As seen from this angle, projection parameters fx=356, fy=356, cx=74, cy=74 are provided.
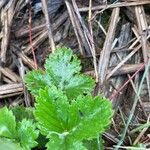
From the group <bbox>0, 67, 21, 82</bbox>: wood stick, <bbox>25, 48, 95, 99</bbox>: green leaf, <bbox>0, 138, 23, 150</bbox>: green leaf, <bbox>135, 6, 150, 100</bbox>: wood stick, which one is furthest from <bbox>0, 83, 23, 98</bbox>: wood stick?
<bbox>135, 6, 150, 100</bbox>: wood stick

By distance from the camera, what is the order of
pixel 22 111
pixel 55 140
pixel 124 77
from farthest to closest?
pixel 124 77 < pixel 22 111 < pixel 55 140

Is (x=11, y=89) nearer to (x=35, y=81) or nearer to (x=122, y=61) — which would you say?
(x=35, y=81)

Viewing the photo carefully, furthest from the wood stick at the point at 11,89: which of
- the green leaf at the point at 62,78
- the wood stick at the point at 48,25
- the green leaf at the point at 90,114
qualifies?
the green leaf at the point at 90,114

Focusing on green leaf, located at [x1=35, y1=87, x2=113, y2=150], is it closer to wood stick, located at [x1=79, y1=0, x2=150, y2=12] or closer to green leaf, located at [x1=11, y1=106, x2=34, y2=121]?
green leaf, located at [x1=11, y1=106, x2=34, y2=121]

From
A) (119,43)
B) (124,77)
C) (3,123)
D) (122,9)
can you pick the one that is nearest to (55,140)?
(3,123)

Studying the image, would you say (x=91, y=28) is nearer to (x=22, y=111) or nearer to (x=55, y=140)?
(x=22, y=111)

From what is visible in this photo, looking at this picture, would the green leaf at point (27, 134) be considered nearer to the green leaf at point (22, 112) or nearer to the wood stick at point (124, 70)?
the green leaf at point (22, 112)
